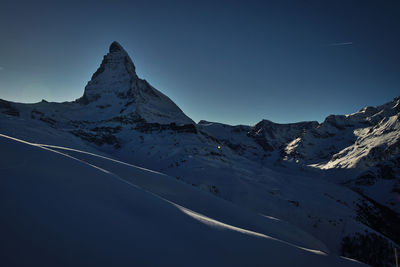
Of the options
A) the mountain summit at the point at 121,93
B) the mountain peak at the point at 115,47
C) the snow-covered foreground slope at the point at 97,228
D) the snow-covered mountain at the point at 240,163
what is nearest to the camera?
the snow-covered foreground slope at the point at 97,228

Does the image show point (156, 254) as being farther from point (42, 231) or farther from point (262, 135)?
point (262, 135)

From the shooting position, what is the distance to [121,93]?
203 ft

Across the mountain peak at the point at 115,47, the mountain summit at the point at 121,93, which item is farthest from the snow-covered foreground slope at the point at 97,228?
the mountain peak at the point at 115,47

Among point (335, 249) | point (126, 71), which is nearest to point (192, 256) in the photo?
point (335, 249)

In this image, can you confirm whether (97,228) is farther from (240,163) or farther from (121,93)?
(121,93)

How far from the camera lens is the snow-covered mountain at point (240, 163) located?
38.1 feet

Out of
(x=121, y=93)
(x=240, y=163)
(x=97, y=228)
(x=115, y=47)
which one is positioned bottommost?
(x=97, y=228)

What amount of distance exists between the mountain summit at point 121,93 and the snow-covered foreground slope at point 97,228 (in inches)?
1767

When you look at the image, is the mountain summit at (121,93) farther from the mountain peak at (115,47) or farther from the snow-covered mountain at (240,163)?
the snow-covered mountain at (240,163)

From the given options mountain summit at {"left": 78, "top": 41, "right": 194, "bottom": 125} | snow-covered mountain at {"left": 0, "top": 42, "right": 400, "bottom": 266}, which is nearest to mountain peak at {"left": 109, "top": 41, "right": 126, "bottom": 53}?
mountain summit at {"left": 78, "top": 41, "right": 194, "bottom": 125}

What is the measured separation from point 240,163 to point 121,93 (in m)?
50.2

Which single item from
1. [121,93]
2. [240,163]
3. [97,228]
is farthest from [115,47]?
[97,228]

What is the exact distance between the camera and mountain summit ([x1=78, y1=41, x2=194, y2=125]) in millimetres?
53453

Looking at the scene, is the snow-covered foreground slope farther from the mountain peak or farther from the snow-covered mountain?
the mountain peak
